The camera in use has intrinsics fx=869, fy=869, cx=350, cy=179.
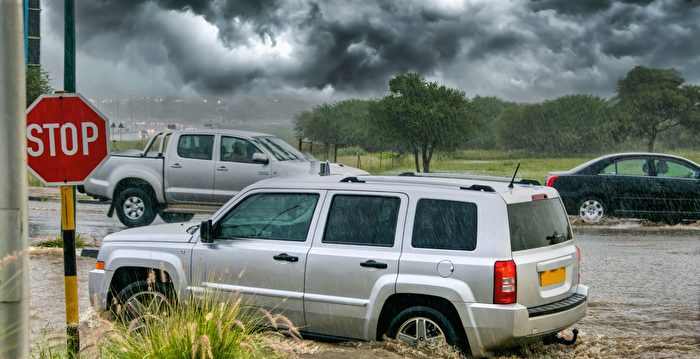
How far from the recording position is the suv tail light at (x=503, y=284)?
671cm

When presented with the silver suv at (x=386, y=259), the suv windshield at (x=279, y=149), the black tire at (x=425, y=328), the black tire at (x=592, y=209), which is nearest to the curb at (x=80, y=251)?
the suv windshield at (x=279, y=149)

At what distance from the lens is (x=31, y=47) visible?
33719 millimetres

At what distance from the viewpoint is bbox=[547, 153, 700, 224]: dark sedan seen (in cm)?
1881

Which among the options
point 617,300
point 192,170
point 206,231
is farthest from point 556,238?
point 192,170

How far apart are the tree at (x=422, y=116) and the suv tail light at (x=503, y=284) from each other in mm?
62200

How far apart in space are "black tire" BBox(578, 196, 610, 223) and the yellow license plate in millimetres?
12282

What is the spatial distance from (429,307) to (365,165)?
61.3m

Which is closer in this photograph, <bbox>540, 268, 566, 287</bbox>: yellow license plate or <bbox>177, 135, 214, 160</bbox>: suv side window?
<bbox>540, 268, 566, 287</bbox>: yellow license plate

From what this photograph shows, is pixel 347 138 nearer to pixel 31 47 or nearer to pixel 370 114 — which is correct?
pixel 370 114

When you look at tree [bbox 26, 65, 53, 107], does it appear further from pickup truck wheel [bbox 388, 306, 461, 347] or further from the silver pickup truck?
pickup truck wheel [bbox 388, 306, 461, 347]

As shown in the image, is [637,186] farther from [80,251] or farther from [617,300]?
[80,251]

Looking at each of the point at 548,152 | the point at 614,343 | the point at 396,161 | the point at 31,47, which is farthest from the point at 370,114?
the point at 614,343

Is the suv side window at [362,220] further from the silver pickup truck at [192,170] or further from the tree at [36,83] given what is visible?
the tree at [36,83]

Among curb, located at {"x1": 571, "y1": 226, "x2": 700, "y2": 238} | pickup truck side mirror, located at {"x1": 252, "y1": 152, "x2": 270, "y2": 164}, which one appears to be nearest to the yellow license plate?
pickup truck side mirror, located at {"x1": 252, "y1": 152, "x2": 270, "y2": 164}
